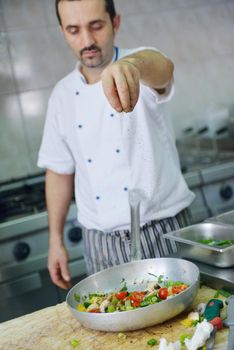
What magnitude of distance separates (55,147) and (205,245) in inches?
39.0

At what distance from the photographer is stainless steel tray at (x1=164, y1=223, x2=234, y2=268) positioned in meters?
1.32

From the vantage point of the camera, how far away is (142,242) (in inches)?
74.4

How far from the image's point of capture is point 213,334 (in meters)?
1.07

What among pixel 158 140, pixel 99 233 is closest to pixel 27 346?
pixel 99 233

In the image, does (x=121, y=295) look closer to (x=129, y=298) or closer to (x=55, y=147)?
(x=129, y=298)

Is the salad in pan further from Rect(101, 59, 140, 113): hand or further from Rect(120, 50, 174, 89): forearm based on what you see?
Rect(120, 50, 174, 89): forearm

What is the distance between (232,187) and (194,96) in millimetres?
696

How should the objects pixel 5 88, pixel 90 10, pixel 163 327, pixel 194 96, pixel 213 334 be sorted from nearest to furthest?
pixel 213 334
pixel 163 327
pixel 90 10
pixel 5 88
pixel 194 96

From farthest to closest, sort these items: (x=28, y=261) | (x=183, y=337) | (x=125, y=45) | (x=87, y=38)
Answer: (x=125, y=45) < (x=28, y=261) < (x=87, y=38) < (x=183, y=337)

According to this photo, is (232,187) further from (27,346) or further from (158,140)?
(27,346)

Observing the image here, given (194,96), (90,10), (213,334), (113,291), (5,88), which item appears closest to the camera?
(213,334)

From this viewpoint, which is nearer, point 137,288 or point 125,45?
point 137,288

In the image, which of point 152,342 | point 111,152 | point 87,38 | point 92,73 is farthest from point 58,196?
point 152,342

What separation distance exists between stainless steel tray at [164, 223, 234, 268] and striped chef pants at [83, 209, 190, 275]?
14.4 inches
